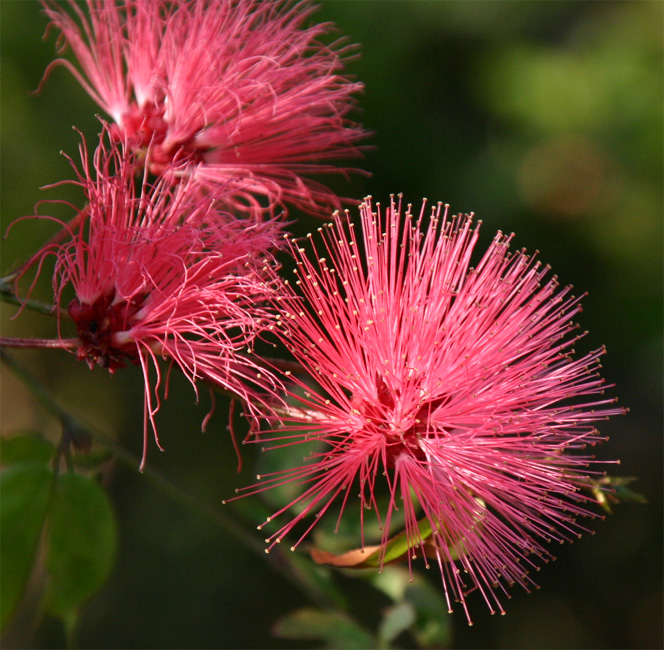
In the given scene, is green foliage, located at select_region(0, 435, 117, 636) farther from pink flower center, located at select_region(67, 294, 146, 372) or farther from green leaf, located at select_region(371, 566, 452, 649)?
green leaf, located at select_region(371, 566, 452, 649)

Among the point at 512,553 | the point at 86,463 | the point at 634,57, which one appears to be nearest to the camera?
the point at 512,553

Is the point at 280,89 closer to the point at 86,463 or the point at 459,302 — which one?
the point at 459,302

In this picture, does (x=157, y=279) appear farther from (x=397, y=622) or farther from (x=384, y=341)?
(x=397, y=622)

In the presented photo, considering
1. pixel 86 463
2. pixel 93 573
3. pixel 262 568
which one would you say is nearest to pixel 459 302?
pixel 86 463

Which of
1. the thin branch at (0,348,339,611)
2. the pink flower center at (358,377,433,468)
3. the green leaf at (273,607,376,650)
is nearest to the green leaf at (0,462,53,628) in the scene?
the thin branch at (0,348,339,611)

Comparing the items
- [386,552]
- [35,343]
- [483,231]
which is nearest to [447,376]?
[386,552]

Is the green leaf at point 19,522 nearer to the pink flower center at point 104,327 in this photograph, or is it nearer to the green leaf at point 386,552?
the pink flower center at point 104,327
